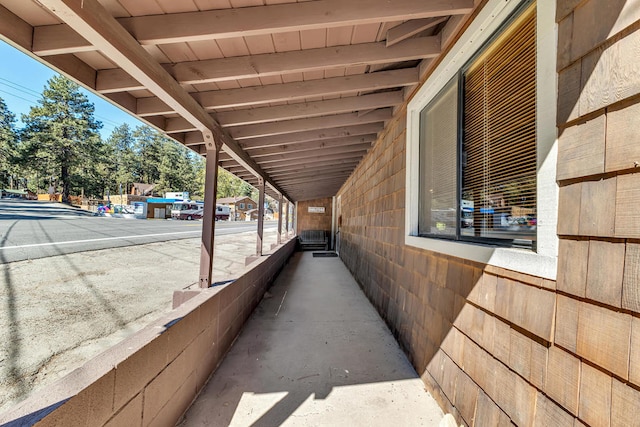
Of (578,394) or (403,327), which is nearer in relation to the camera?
(578,394)

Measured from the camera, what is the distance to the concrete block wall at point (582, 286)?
0.80 meters

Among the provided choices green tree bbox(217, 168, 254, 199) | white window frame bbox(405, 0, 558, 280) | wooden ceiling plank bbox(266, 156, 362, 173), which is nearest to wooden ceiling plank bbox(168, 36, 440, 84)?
white window frame bbox(405, 0, 558, 280)

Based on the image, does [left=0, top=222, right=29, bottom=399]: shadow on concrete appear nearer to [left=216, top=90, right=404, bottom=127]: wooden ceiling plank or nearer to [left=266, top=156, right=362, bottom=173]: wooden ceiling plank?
[left=216, top=90, right=404, bottom=127]: wooden ceiling plank

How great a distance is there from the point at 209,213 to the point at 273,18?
1.87 m

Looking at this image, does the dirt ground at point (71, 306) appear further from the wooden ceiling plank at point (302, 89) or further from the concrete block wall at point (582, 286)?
the concrete block wall at point (582, 286)

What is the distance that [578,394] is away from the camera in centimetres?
92

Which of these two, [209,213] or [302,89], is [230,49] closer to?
[302,89]

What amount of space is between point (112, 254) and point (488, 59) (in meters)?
10.4

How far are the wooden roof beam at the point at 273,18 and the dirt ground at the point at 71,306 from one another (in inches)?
95.8

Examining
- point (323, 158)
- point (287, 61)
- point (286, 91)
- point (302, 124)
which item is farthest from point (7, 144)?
point (287, 61)

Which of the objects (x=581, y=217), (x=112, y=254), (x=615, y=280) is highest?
(x=581, y=217)

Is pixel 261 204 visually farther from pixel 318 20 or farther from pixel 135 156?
pixel 135 156

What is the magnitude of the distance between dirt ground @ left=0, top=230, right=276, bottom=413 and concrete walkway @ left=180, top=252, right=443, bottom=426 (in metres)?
0.96

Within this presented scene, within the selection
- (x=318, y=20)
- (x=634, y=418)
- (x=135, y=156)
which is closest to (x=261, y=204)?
(x=318, y=20)
